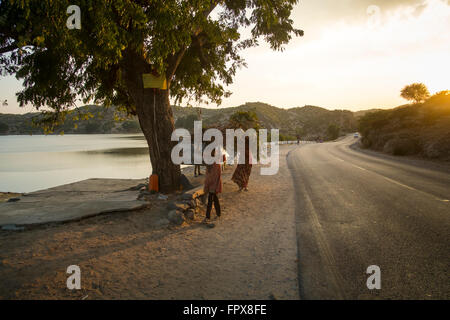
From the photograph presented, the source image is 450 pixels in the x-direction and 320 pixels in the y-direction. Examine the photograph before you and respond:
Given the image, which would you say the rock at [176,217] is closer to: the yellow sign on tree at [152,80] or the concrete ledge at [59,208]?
the concrete ledge at [59,208]

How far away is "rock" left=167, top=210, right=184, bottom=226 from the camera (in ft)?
20.6

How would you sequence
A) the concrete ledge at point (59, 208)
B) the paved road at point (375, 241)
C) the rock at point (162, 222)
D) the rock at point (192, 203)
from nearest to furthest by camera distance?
the paved road at point (375, 241), the concrete ledge at point (59, 208), the rock at point (162, 222), the rock at point (192, 203)

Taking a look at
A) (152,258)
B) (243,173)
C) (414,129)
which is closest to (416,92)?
(414,129)

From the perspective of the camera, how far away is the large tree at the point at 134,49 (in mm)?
5277

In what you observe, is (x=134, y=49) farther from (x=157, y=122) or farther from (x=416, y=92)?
(x=416, y=92)

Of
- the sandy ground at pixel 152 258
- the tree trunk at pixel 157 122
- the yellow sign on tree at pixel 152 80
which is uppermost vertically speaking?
the yellow sign on tree at pixel 152 80

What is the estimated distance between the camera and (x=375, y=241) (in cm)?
500

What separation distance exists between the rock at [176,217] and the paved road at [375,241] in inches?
109

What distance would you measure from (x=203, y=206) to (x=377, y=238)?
467cm

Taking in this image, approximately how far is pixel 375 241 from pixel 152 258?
4221 mm

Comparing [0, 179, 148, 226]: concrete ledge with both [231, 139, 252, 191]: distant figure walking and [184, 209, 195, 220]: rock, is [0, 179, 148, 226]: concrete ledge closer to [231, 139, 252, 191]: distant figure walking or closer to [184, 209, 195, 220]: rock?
[184, 209, 195, 220]: rock

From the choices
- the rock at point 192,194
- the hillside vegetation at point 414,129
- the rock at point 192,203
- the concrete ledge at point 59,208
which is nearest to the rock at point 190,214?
the rock at point 192,203

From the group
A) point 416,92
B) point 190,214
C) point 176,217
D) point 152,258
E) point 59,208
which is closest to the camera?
point 152,258
